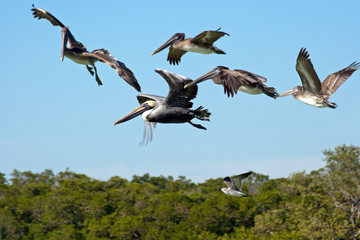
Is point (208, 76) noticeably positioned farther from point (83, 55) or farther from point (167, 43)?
point (83, 55)

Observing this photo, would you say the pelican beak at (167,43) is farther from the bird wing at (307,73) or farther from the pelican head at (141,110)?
the bird wing at (307,73)

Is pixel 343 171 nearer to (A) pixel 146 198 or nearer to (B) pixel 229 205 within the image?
(B) pixel 229 205

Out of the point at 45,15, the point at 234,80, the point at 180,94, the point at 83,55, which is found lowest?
the point at 234,80

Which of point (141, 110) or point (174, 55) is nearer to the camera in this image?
point (141, 110)

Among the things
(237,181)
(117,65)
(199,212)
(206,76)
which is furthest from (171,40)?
(199,212)

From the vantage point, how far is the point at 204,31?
10.8m

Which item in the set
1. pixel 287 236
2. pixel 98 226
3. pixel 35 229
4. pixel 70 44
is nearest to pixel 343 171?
pixel 287 236

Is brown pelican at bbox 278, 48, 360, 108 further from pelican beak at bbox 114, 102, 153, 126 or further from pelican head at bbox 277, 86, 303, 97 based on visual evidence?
pelican beak at bbox 114, 102, 153, 126

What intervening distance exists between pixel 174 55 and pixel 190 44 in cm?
108

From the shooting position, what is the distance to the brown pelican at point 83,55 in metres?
10.2

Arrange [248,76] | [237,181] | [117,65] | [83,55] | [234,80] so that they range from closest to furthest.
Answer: [234,80] → [248,76] → [117,65] → [83,55] → [237,181]

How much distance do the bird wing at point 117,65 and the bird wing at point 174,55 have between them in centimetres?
141

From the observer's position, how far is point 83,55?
38.1 ft

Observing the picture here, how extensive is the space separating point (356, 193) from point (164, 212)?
Result: 1263 cm
